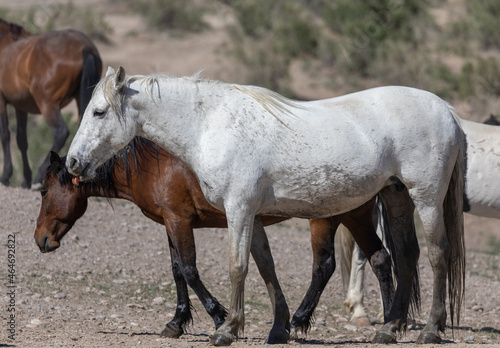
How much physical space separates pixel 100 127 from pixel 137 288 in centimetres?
322

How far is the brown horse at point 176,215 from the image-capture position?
5574 millimetres

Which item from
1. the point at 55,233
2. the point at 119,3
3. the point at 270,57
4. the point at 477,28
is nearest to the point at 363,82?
the point at 270,57

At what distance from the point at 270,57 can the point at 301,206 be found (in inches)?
658

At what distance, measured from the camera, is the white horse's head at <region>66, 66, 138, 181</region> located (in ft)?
14.8

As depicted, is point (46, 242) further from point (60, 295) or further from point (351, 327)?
point (351, 327)

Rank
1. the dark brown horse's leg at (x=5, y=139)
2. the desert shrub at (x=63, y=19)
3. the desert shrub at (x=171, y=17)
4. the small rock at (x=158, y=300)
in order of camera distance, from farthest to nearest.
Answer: the desert shrub at (x=171, y=17)
the desert shrub at (x=63, y=19)
the dark brown horse's leg at (x=5, y=139)
the small rock at (x=158, y=300)

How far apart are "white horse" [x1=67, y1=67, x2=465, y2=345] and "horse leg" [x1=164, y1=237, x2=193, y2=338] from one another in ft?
3.58

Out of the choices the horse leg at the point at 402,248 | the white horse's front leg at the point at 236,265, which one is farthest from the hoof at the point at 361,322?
the white horse's front leg at the point at 236,265

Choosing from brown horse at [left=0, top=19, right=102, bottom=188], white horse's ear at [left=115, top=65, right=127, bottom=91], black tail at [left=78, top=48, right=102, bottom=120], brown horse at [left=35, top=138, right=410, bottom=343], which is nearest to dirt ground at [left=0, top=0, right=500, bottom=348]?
brown horse at [left=35, top=138, right=410, bottom=343]

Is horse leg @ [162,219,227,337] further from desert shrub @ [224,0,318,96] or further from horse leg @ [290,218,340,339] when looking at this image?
desert shrub @ [224,0,318,96]

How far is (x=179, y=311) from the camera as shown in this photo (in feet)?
18.9

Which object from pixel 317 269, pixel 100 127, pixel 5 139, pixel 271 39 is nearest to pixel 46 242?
pixel 100 127

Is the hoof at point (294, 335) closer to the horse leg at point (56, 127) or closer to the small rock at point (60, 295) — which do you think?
the small rock at point (60, 295)

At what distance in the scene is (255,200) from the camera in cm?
449
